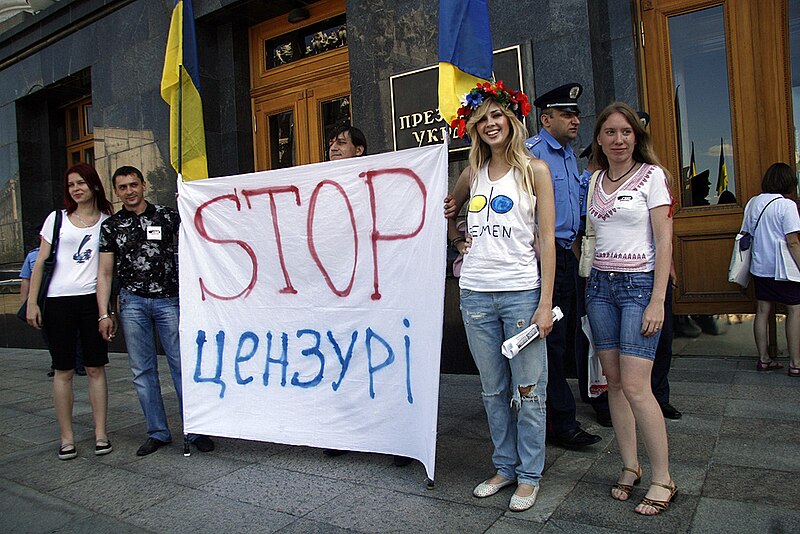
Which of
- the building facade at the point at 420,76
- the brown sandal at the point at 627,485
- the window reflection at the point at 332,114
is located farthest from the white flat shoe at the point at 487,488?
the window reflection at the point at 332,114

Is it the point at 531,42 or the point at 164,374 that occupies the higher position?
the point at 531,42

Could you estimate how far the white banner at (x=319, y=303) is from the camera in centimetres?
339

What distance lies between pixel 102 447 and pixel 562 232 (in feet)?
10.7

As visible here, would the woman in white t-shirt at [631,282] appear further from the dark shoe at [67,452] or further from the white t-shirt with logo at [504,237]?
the dark shoe at [67,452]

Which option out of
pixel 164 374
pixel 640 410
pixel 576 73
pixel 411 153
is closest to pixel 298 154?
pixel 164 374

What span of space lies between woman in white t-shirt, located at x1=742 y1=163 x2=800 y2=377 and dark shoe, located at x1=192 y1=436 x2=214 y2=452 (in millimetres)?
4401

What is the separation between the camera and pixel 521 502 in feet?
9.46

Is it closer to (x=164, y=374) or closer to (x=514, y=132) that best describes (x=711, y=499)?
(x=514, y=132)

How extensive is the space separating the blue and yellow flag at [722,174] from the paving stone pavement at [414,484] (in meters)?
1.96

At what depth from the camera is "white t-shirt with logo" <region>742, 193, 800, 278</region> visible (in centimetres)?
514

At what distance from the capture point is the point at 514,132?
2988mm

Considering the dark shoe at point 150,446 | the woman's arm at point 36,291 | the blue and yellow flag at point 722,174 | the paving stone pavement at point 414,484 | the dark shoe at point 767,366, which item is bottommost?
the paving stone pavement at point 414,484

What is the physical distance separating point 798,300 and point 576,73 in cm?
265

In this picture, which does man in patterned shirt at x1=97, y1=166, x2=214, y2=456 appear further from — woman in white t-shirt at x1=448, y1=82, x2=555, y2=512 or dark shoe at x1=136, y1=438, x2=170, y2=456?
woman in white t-shirt at x1=448, y1=82, x2=555, y2=512
